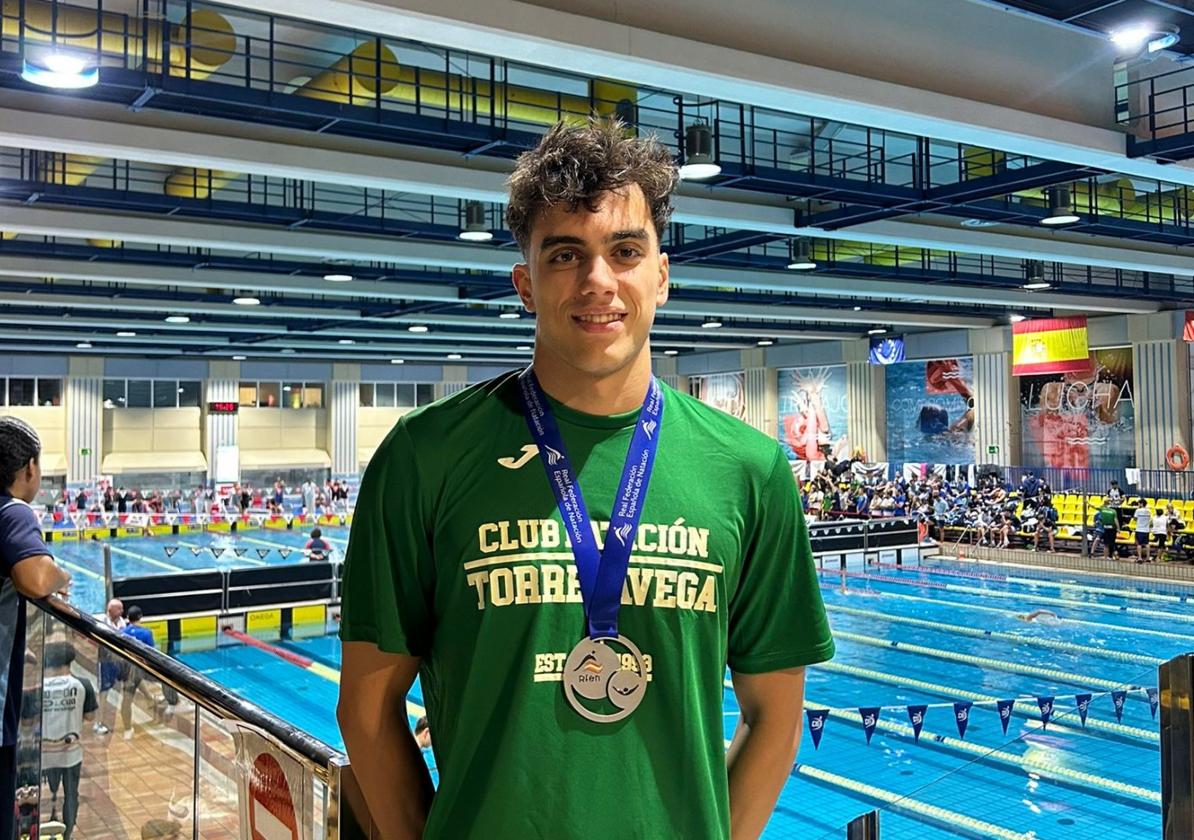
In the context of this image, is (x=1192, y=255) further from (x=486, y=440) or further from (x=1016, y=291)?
(x=486, y=440)

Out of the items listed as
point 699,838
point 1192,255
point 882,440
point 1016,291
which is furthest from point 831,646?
point 882,440

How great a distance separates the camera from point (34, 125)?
9008mm

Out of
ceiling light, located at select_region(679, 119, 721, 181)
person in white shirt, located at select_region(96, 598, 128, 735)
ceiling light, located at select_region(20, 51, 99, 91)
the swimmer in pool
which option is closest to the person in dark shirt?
ceiling light, located at select_region(679, 119, 721, 181)

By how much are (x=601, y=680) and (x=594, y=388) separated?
0.44 m

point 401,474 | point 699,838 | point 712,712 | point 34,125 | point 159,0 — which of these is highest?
point 159,0

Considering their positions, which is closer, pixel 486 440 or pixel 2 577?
pixel 486 440

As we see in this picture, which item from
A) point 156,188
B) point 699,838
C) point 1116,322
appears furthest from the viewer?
point 1116,322

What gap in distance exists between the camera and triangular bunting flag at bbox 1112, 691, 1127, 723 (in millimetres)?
3954

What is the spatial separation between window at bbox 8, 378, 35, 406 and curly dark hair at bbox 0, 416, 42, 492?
36990mm

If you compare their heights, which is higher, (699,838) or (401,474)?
(401,474)

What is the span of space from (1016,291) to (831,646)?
24.1m

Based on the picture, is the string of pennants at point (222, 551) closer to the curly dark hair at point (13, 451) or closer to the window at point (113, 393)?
the window at point (113, 393)

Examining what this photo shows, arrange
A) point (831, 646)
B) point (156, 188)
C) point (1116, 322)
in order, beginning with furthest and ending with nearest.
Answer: point (1116, 322), point (156, 188), point (831, 646)

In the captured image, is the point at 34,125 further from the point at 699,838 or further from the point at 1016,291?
the point at 1016,291
